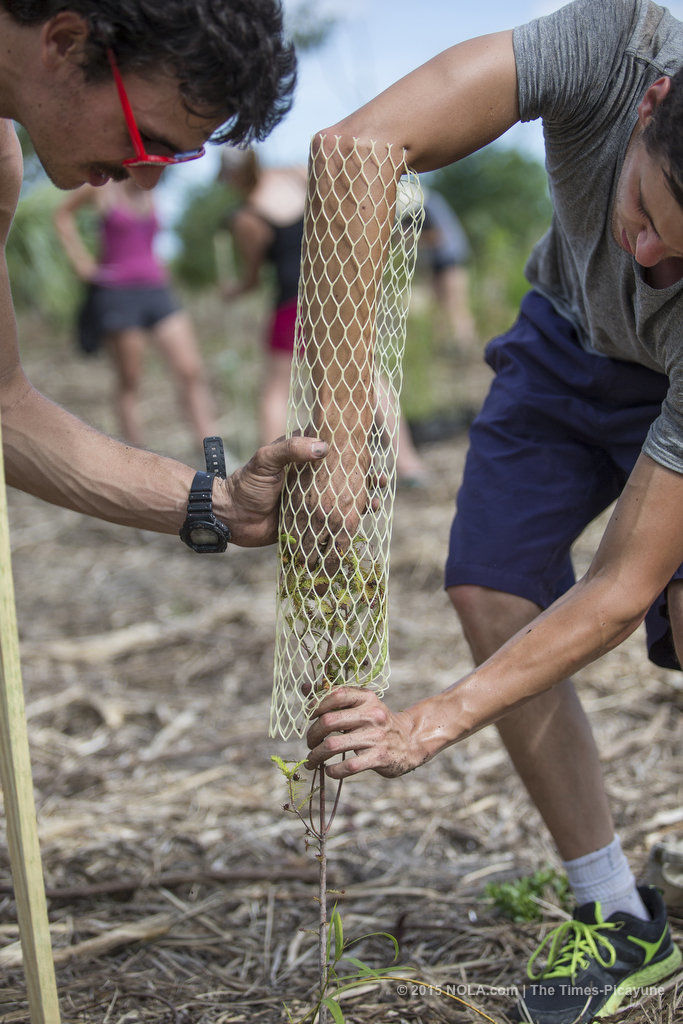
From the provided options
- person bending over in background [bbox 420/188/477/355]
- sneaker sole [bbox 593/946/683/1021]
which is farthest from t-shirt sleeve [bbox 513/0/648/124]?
person bending over in background [bbox 420/188/477/355]

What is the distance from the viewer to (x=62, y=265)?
1123 centimetres

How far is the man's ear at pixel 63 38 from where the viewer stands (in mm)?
1579

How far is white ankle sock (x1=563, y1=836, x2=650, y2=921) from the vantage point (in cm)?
211

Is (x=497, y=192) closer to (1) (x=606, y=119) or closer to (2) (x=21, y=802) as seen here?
(1) (x=606, y=119)

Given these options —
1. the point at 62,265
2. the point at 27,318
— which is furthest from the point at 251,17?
the point at 27,318

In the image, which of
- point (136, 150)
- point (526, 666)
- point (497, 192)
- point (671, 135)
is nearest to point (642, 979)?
point (526, 666)

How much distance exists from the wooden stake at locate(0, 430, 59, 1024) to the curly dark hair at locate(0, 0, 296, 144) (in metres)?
0.74

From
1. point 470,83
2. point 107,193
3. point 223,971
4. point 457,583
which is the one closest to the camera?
point 470,83

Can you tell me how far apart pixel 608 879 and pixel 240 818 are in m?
1.23

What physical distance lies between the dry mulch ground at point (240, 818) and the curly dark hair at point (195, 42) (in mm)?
1780

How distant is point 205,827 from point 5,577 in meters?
1.71

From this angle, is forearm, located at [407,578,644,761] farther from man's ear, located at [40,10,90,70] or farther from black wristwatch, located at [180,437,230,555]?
man's ear, located at [40,10,90,70]

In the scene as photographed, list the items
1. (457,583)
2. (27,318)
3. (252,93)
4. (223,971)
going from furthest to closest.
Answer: (27,318) < (223,971) < (457,583) < (252,93)

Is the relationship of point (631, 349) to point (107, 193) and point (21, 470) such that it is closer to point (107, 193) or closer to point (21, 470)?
point (21, 470)
